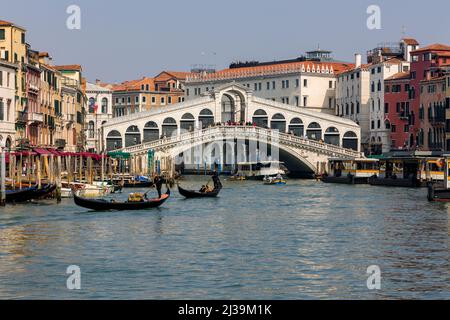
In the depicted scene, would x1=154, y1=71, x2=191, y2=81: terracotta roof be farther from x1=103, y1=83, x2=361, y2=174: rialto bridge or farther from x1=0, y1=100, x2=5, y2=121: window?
x1=0, y1=100, x2=5, y2=121: window

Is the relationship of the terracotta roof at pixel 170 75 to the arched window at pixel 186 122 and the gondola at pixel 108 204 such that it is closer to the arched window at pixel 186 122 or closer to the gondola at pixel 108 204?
the arched window at pixel 186 122

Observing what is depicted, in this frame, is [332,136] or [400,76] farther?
[332,136]

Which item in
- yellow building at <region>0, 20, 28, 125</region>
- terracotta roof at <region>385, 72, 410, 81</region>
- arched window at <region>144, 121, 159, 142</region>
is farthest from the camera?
terracotta roof at <region>385, 72, 410, 81</region>

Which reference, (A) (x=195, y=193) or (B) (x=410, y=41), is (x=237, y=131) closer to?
(B) (x=410, y=41)

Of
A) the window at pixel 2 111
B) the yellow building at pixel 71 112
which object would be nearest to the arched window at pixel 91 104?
the yellow building at pixel 71 112

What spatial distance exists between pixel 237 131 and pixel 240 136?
425mm

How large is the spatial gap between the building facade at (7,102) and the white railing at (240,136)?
18.4m

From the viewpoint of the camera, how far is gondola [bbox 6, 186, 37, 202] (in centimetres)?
Result: 3300

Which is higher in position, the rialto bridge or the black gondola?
the rialto bridge

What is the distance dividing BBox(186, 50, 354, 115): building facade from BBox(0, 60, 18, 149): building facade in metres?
41.2

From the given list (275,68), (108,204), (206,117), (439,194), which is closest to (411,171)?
(439,194)

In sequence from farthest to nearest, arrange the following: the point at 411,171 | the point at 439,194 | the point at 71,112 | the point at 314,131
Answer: the point at 314,131, the point at 71,112, the point at 411,171, the point at 439,194

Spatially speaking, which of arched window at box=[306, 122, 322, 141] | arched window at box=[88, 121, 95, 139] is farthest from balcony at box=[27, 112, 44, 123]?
arched window at box=[88, 121, 95, 139]

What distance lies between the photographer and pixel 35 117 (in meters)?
47.7
